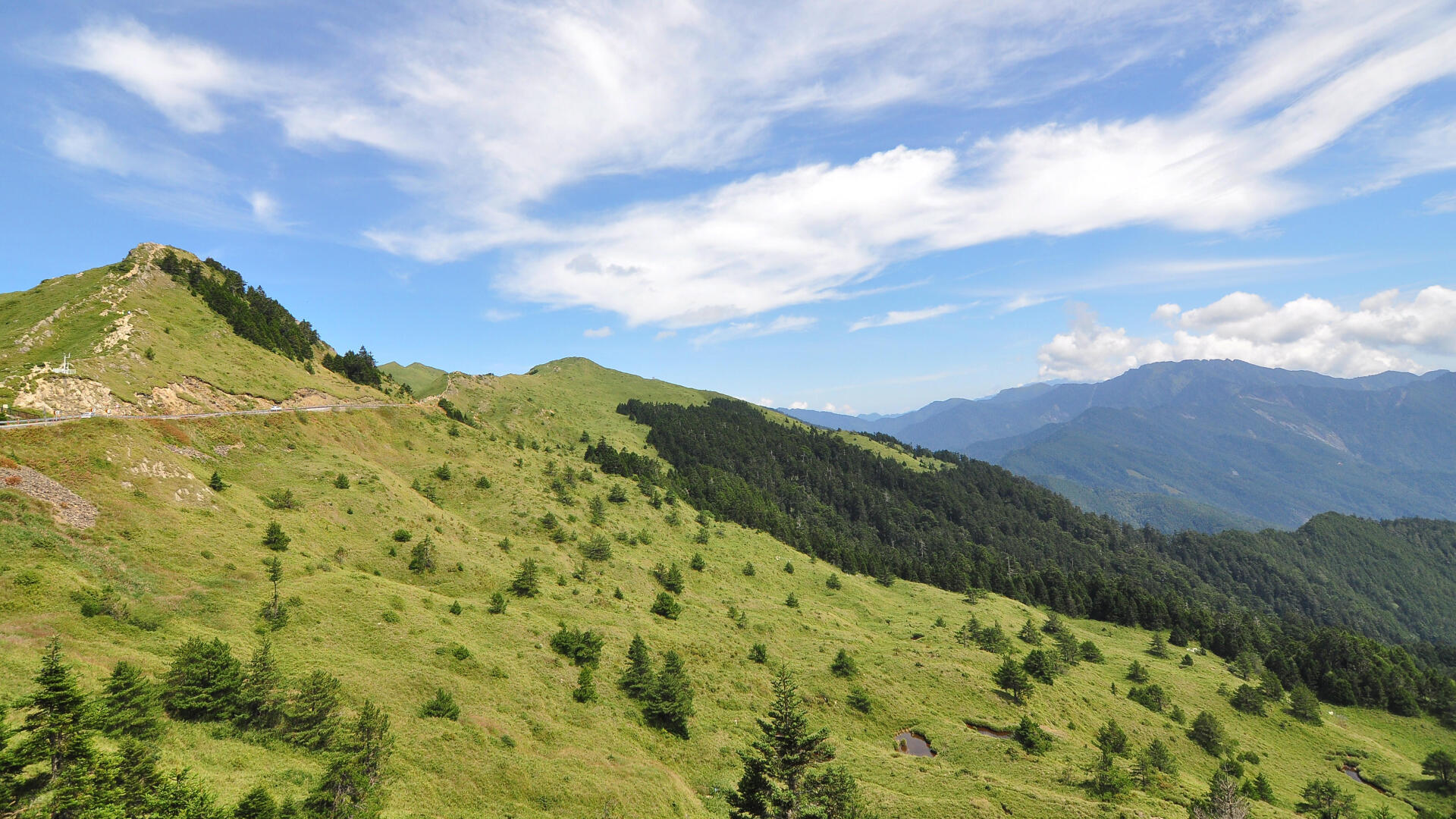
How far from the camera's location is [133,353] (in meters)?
61.8

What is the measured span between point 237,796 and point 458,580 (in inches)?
1346

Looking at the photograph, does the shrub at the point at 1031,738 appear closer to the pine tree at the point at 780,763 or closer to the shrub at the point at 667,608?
the pine tree at the point at 780,763

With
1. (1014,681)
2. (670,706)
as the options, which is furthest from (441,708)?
(1014,681)

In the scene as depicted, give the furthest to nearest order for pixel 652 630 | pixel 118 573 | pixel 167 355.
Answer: pixel 167 355 → pixel 652 630 → pixel 118 573

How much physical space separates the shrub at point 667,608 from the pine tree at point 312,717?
140 ft

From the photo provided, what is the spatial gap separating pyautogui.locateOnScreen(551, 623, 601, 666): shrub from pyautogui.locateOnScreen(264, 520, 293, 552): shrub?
25.0m

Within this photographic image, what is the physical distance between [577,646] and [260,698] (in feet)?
80.5

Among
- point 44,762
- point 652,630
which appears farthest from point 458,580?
point 44,762

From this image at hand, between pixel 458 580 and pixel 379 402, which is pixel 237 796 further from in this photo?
pixel 379 402

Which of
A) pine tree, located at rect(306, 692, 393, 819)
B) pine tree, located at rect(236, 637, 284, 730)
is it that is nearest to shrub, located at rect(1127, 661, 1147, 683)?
pine tree, located at rect(306, 692, 393, 819)

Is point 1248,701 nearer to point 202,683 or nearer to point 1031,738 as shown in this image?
point 1031,738

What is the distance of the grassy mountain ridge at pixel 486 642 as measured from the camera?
31875 millimetres

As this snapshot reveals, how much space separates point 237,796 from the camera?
23516 millimetres

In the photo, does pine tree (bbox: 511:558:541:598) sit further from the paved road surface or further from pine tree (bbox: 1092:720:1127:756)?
pine tree (bbox: 1092:720:1127:756)
